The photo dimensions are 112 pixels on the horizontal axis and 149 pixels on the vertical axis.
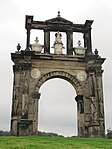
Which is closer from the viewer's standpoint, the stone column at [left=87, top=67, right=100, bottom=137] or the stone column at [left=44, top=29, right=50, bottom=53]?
the stone column at [left=87, top=67, right=100, bottom=137]

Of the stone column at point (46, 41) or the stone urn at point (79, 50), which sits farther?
the stone urn at point (79, 50)

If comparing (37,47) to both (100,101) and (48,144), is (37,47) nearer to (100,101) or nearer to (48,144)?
(100,101)

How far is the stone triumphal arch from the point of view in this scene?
2392cm

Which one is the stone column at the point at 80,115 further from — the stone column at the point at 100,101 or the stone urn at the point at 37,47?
the stone urn at the point at 37,47

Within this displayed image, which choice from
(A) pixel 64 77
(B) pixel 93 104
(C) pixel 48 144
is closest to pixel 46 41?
(A) pixel 64 77

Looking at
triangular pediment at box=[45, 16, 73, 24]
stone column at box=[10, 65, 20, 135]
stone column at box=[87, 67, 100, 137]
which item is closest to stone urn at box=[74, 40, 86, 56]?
stone column at box=[87, 67, 100, 137]

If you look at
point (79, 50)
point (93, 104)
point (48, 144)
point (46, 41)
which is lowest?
point (48, 144)

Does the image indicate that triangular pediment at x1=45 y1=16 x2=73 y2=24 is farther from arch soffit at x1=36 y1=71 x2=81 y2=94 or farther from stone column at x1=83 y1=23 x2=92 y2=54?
arch soffit at x1=36 y1=71 x2=81 y2=94

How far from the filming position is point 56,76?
84.6 feet

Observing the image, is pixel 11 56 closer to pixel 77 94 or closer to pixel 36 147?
pixel 77 94

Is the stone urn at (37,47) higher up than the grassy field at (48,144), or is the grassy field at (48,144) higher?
the stone urn at (37,47)

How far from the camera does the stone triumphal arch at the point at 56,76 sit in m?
23.9

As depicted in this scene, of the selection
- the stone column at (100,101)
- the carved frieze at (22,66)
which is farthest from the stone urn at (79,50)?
the carved frieze at (22,66)

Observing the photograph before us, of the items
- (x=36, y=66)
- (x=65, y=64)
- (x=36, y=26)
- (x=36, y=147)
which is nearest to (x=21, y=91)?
(x=36, y=66)
